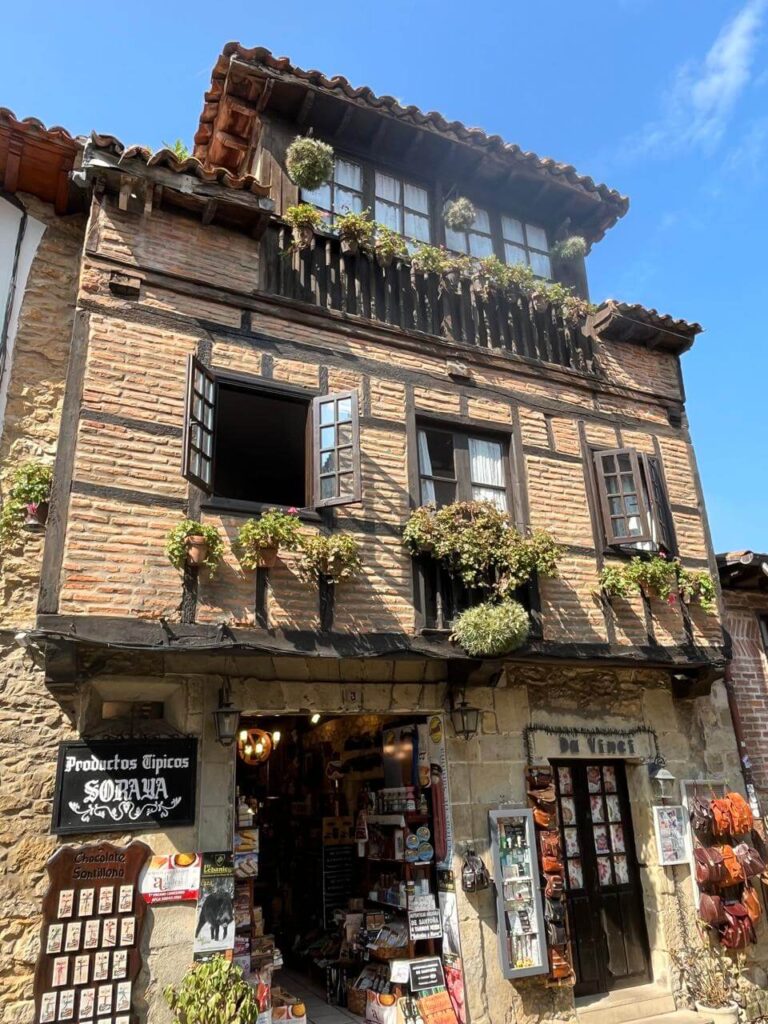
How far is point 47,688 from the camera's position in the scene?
604cm

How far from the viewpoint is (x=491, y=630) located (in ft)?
22.6

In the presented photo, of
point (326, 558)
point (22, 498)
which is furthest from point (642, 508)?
point (22, 498)

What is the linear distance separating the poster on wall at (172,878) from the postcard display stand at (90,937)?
87mm

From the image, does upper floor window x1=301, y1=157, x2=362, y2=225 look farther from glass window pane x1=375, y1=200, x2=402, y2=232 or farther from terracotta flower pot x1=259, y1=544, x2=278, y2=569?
terracotta flower pot x1=259, y1=544, x2=278, y2=569

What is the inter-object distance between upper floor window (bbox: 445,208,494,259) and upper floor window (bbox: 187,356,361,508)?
3514mm

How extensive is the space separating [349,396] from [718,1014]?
7.29 m

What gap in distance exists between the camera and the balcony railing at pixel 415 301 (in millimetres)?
8062

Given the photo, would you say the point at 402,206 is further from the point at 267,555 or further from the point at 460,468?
the point at 267,555

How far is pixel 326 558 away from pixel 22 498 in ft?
9.05

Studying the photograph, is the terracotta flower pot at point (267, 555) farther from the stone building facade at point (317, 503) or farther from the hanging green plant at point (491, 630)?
the hanging green plant at point (491, 630)

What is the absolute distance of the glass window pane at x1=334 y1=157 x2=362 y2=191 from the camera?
30.9 feet

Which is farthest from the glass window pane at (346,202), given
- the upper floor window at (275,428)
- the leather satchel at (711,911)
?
the leather satchel at (711,911)

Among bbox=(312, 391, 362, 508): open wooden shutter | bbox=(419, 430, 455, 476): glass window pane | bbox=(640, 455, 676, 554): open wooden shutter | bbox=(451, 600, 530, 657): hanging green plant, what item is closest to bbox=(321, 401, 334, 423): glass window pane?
bbox=(312, 391, 362, 508): open wooden shutter

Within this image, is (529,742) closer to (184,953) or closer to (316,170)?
(184,953)
